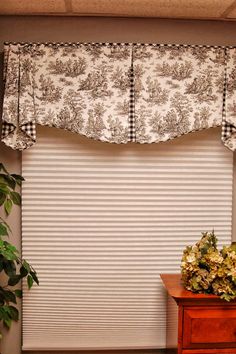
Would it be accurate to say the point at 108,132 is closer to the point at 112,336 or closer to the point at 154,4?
the point at 154,4

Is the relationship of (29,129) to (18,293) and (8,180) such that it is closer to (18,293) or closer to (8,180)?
(8,180)

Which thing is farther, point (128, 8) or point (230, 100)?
point (230, 100)

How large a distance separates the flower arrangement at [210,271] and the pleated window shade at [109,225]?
1.59 feet

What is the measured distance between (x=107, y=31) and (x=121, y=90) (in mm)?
441

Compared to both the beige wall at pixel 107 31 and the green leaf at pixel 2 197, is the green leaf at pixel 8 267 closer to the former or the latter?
the green leaf at pixel 2 197

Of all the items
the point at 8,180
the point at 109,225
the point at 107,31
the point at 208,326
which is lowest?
the point at 208,326

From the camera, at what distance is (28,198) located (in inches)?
120

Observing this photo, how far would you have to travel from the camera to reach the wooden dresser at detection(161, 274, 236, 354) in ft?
8.44

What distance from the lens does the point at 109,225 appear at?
3102 mm

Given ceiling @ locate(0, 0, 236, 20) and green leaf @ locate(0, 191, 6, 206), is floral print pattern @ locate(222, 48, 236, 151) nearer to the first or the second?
ceiling @ locate(0, 0, 236, 20)

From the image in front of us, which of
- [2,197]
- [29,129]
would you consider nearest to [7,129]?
[29,129]

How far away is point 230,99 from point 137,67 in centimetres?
64

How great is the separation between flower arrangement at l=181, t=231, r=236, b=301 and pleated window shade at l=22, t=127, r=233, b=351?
485mm

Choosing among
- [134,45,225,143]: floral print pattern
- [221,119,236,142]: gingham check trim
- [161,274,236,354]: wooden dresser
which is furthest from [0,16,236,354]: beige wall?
[161,274,236,354]: wooden dresser
